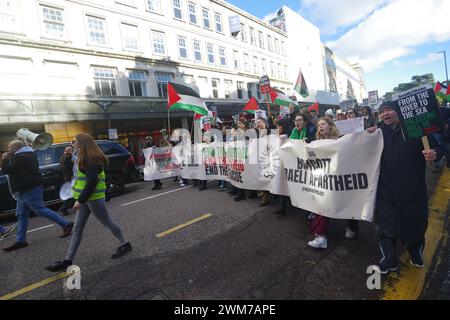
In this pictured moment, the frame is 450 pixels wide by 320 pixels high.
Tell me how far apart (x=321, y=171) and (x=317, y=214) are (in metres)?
0.61

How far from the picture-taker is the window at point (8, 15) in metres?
13.5

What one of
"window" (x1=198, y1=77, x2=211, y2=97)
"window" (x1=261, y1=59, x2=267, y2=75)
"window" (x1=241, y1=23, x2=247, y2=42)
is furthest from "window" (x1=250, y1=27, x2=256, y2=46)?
"window" (x1=198, y1=77, x2=211, y2=97)

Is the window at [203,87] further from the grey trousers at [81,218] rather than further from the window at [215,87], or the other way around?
the grey trousers at [81,218]

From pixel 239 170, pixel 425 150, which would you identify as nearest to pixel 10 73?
pixel 239 170

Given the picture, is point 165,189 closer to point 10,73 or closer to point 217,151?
point 217,151

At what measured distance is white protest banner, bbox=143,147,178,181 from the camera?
9.12 meters

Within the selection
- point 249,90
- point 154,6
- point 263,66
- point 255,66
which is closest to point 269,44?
point 263,66

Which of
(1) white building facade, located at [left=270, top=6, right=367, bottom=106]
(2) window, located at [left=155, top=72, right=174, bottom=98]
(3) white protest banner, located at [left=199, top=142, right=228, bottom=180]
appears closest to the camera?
(3) white protest banner, located at [left=199, top=142, right=228, bottom=180]

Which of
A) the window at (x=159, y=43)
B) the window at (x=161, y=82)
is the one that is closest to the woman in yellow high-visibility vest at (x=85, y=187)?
the window at (x=161, y=82)

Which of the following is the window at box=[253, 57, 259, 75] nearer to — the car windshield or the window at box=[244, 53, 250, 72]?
the window at box=[244, 53, 250, 72]

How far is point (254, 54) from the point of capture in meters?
32.3

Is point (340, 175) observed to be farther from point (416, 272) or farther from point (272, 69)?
point (272, 69)

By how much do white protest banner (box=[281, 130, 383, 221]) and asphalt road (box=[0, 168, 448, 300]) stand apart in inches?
20.8
